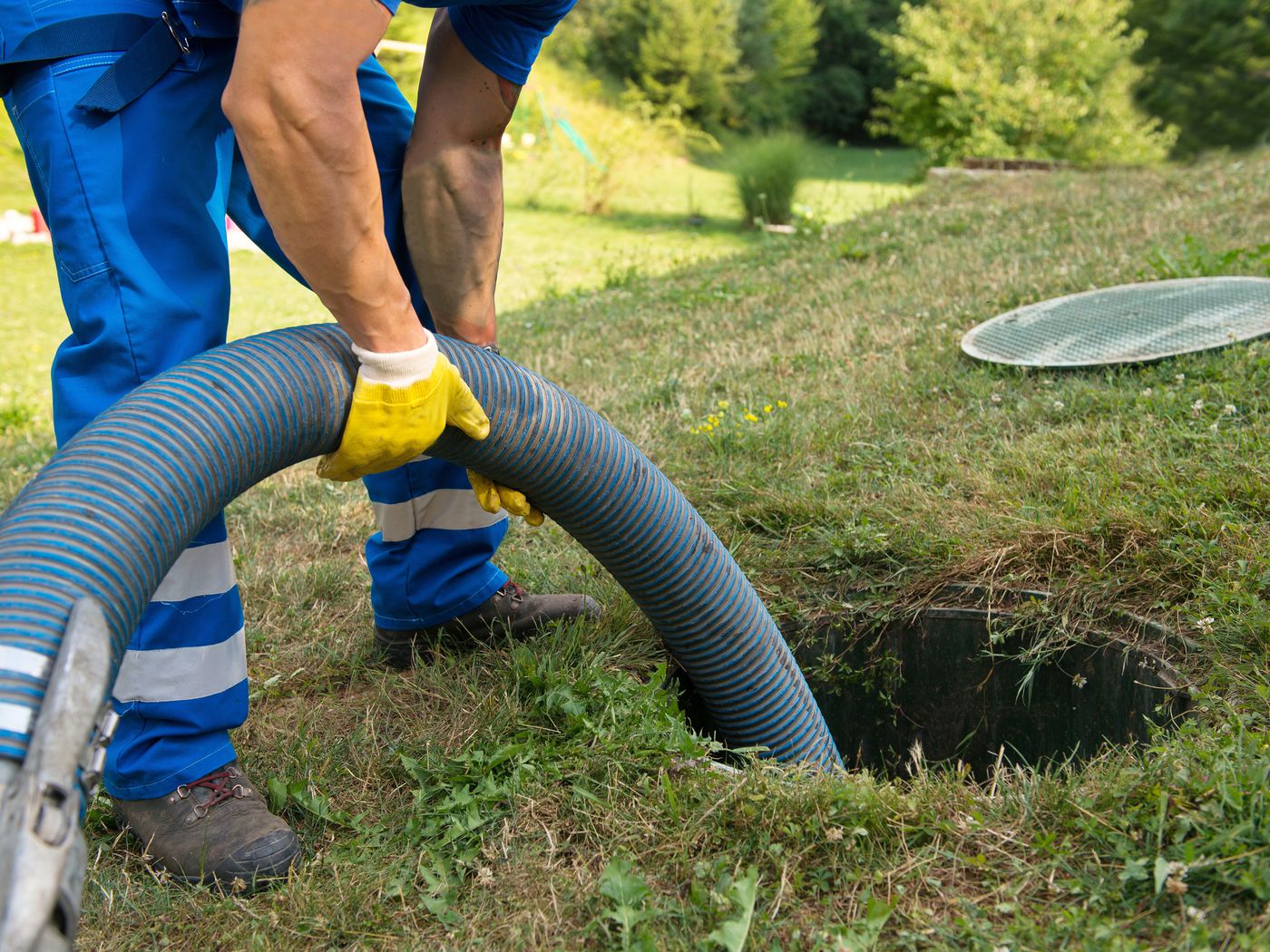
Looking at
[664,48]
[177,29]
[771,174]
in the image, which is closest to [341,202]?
[177,29]

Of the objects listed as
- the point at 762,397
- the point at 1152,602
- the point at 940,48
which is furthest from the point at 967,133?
the point at 1152,602

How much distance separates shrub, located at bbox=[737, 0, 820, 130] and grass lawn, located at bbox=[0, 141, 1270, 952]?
25074mm

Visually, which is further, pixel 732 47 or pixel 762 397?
pixel 732 47

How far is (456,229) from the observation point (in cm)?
231

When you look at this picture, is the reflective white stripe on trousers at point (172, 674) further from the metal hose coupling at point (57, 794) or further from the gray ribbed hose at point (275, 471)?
the metal hose coupling at point (57, 794)

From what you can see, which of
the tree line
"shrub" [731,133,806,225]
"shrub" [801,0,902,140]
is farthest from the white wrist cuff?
"shrub" [801,0,902,140]

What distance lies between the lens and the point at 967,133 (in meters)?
14.2

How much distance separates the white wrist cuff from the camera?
1.72 m

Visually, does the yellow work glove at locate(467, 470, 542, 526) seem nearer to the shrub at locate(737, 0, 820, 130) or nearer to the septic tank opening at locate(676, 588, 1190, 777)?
the septic tank opening at locate(676, 588, 1190, 777)

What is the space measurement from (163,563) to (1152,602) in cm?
203

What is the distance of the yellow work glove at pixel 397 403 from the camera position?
1730 millimetres

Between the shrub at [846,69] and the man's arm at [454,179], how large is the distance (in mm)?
29743

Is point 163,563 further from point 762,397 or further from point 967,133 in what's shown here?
point 967,133

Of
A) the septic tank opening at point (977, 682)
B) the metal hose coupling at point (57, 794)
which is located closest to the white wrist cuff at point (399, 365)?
the metal hose coupling at point (57, 794)
